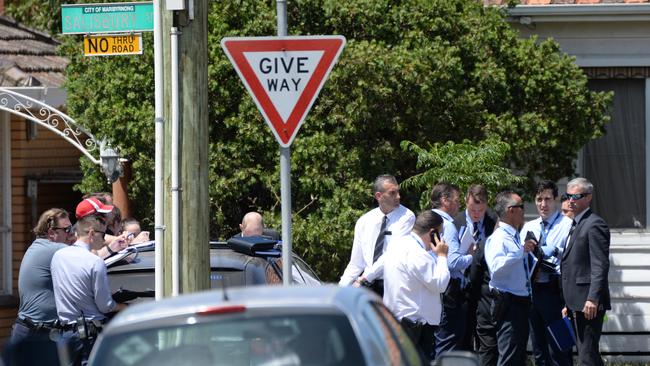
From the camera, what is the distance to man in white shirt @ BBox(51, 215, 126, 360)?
901 centimetres

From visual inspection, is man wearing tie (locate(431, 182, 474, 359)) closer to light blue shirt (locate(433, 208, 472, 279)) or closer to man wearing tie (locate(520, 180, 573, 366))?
light blue shirt (locate(433, 208, 472, 279))

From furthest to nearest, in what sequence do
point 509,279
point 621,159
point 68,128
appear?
point 621,159
point 68,128
point 509,279

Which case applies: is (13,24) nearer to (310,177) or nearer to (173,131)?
(310,177)

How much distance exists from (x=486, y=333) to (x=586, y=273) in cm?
113

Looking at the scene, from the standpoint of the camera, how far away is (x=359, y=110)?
12578 mm

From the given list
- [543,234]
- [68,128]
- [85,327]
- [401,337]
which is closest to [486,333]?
[543,234]

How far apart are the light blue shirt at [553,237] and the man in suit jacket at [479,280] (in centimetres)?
43

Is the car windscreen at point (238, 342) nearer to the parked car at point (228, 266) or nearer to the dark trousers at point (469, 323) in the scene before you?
the parked car at point (228, 266)

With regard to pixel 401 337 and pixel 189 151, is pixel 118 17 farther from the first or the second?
pixel 401 337

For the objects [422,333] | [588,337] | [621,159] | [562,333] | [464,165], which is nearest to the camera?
[422,333]

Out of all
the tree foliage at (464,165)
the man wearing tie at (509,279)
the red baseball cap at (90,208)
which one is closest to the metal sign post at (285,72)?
the red baseball cap at (90,208)

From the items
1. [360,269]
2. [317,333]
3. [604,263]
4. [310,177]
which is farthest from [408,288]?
[317,333]

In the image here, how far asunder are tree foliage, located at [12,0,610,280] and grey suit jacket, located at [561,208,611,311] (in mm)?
1745

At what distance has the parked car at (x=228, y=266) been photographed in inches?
356
